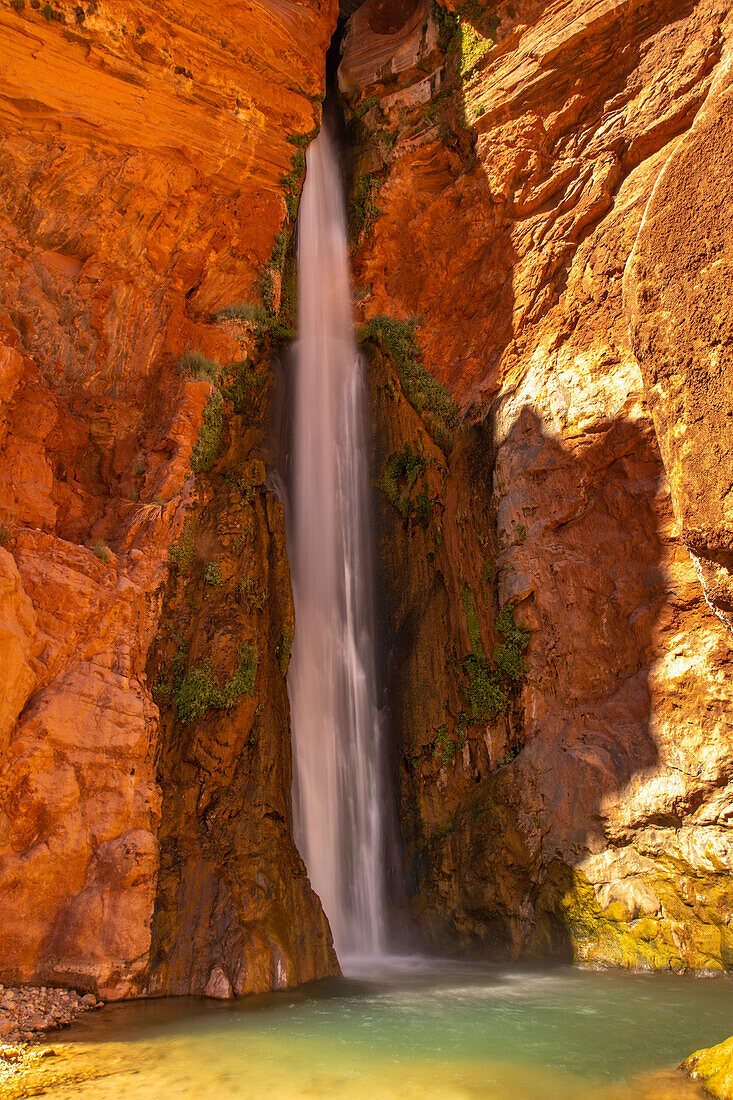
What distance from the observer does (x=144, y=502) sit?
11781 millimetres

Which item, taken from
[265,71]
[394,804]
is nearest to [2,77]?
[265,71]

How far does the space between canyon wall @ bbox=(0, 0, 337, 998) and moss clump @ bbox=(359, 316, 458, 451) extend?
2810 millimetres

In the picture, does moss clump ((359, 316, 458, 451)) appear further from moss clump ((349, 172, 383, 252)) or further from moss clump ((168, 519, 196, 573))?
moss clump ((168, 519, 196, 573))

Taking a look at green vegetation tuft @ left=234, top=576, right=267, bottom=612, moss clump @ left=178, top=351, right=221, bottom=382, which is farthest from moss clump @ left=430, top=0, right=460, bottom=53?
green vegetation tuft @ left=234, top=576, right=267, bottom=612

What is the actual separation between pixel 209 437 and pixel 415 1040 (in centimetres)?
1004

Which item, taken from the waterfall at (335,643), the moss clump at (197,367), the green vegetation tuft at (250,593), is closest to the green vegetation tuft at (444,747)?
the waterfall at (335,643)

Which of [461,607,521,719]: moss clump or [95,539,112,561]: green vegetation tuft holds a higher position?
[95,539,112,561]: green vegetation tuft

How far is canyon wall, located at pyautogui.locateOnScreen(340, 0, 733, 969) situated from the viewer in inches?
223

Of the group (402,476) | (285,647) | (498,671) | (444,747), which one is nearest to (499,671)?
(498,671)

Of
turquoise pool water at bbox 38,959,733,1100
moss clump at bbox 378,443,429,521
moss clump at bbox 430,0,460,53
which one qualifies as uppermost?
moss clump at bbox 430,0,460,53

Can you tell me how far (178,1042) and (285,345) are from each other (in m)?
14.0

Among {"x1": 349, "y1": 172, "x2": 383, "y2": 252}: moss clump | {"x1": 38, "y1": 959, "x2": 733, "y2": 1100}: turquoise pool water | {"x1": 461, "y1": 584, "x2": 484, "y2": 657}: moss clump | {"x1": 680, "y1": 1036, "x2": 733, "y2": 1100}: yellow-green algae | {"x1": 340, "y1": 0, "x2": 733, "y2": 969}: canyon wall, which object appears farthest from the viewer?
{"x1": 349, "y1": 172, "x2": 383, "y2": 252}: moss clump

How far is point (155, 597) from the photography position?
10.9 metres

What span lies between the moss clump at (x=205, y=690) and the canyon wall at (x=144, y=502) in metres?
0.04
